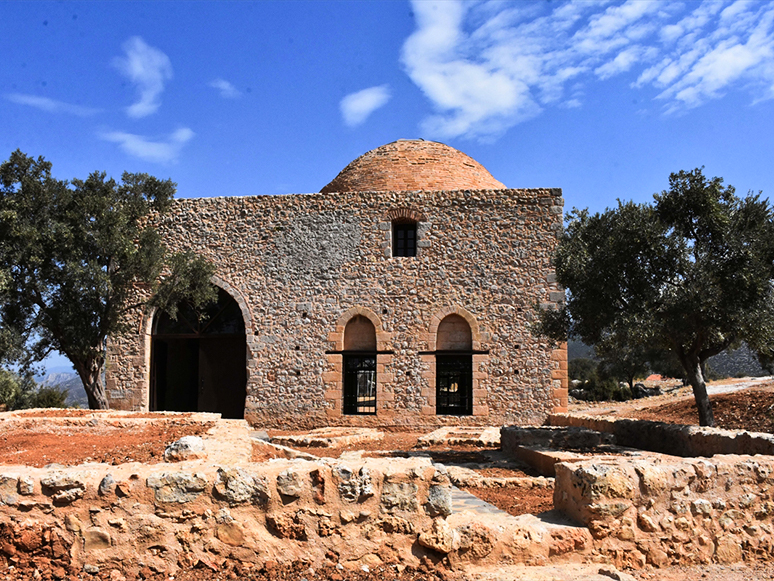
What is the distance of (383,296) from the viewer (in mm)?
15703

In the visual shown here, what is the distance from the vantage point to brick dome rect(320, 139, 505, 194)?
1734 centimetres

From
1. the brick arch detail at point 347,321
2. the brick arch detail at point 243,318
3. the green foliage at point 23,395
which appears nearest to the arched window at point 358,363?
the brick arch detail at point 347,321

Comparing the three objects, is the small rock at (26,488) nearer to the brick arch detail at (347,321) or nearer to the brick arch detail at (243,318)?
the brick arch detail at (347,321)

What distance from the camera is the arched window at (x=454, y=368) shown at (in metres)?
15.4

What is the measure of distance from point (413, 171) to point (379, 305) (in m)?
4.37

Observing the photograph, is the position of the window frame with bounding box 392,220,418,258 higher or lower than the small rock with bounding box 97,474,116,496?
higher

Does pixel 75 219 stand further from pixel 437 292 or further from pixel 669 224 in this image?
pixel 669 224

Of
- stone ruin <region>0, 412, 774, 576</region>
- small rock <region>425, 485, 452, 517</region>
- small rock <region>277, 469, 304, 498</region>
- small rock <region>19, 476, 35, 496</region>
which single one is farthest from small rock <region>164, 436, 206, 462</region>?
small rock <region>425, 485, 452, 517</region>

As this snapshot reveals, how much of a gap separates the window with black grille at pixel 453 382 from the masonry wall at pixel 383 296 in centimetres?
28

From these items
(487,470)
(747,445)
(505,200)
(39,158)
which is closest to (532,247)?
(505,200)

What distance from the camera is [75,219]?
14.2 metres

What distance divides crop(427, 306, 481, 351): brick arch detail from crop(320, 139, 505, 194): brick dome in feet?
12.3

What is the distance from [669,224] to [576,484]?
267 inches

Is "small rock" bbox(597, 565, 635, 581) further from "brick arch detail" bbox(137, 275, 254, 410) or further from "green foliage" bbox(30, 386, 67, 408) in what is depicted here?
"green foliage" bbox(30, 386, 67, 408)
